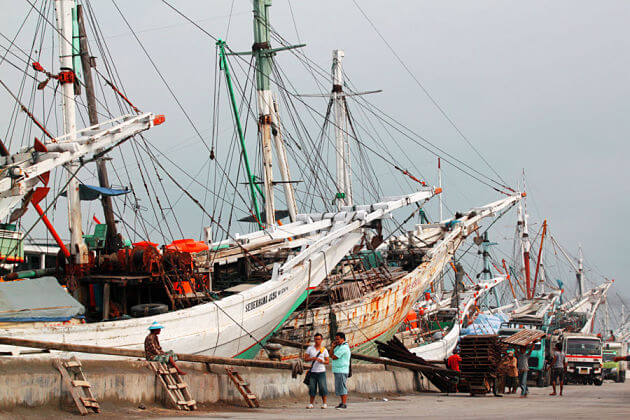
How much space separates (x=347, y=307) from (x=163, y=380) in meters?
12.9

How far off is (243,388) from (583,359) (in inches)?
902

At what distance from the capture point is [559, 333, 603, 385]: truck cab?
30.5 m

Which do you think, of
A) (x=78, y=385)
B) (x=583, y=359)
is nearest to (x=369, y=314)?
(x=583, y=359)

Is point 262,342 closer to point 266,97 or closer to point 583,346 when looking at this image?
point 266,97

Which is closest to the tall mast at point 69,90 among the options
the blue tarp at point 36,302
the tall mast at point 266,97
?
Result: the blue tarp at point 36,302

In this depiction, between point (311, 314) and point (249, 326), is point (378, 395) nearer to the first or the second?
point (249, 326)

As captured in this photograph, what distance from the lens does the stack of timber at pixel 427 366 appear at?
714 inches

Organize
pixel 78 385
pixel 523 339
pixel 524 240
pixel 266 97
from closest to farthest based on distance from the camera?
pixel 78 385, pixel 523 339, pixel 266 97, pixel 524 240

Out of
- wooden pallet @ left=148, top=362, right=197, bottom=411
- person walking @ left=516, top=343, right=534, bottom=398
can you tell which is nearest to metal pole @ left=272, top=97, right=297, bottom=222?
person walking @ left=516, top=343, right=534, bottom=398

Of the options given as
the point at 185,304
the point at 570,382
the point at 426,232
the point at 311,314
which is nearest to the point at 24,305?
the point at 185,304

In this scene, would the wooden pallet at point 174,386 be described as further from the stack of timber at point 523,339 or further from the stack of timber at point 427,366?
the stack of timber at point 523,339

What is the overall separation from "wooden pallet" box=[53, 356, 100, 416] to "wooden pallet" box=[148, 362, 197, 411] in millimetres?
1334

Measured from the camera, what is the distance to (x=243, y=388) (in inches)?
469

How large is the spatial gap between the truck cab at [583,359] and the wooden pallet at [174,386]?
23249mm
